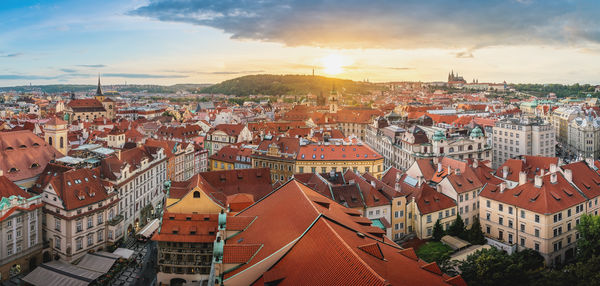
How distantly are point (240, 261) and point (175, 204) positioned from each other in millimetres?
19106

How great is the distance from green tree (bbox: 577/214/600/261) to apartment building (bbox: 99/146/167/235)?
1800 inches

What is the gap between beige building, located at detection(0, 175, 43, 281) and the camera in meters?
37.8

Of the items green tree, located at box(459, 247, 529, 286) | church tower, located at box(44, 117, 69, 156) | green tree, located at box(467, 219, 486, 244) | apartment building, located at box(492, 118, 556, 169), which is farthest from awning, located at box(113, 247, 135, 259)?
apartment building, located at box(492, 118, 556, 169)

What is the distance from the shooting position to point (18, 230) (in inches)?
1547

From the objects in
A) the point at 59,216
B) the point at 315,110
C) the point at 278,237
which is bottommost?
the point at 59,216

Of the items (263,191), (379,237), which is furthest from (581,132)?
(379,237)

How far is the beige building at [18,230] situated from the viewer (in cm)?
3784

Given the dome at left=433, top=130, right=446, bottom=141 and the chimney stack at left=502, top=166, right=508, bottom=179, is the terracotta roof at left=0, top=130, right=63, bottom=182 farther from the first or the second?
the dome at left=433, top=130, right=446, bottom=141

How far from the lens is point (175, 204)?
39219 millimetres

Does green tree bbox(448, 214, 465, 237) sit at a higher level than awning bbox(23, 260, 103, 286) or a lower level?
higher

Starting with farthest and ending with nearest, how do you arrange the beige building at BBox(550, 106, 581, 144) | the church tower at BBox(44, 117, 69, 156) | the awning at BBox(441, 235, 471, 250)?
the beige building at BBox(550, 106, 581, 144)
the church tower at BBox(44, 117, 69, 156)
the awning at BBox(441, 235, 471, 250)

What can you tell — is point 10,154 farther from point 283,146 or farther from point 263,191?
point 283,146

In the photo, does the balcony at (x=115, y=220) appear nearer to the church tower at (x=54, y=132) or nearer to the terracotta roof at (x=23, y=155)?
the terracotta roof at (x=23, y=155)

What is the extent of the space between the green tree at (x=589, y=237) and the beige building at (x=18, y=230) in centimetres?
A: 4823
